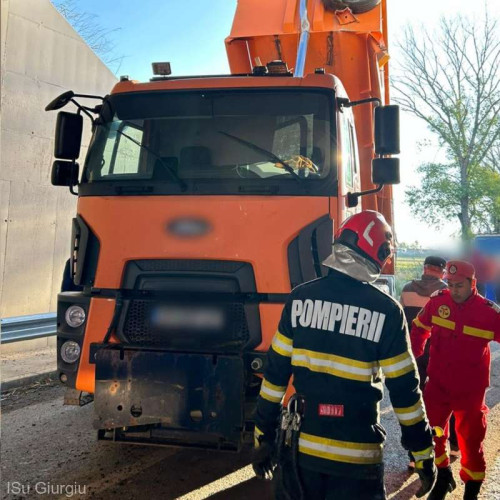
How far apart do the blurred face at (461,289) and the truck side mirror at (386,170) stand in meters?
0.84

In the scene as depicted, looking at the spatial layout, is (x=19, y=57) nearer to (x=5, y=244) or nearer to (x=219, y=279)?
(x=5, y=244)

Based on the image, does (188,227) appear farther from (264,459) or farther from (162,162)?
(264,459)

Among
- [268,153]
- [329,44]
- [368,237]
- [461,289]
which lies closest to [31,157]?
[329,44]

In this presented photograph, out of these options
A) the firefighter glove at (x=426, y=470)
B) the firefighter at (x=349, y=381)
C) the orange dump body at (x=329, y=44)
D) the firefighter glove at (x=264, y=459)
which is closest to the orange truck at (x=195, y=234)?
the firefighter glove at (x=264, y=459)

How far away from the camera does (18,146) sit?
6832 mm

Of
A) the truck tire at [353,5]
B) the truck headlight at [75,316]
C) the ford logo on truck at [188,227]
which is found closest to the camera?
the ford logo on truck at [188,227]

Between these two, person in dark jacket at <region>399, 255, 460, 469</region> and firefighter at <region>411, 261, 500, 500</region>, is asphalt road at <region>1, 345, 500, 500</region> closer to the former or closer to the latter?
firefighter at <region>411, 261, 500, 500</region>

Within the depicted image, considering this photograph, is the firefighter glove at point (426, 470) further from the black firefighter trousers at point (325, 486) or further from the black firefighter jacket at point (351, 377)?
the black firefighter trousers at point (325, 486)

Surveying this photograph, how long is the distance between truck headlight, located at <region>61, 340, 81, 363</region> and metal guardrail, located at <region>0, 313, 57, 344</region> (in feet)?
8.48

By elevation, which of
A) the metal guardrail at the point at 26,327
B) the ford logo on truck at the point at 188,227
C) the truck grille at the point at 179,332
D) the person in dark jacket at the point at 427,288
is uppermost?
the ford logo on truck at the point at 188,227

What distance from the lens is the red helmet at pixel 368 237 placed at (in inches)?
84.5

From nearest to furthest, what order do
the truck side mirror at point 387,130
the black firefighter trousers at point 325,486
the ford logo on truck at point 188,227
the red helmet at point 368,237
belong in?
the black firefighter trousers at point 325,486, the red helmet at point 368,237, the ford logo on truck at point 188,227, the truck side mirror at point 387,130

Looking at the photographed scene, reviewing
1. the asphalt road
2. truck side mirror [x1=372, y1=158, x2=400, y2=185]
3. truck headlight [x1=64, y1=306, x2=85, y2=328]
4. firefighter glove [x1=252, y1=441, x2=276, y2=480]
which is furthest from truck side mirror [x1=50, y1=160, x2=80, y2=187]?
firefighter glove [x1=252, y1=441, x2=276, y2=480]

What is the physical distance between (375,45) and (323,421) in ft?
15.1
